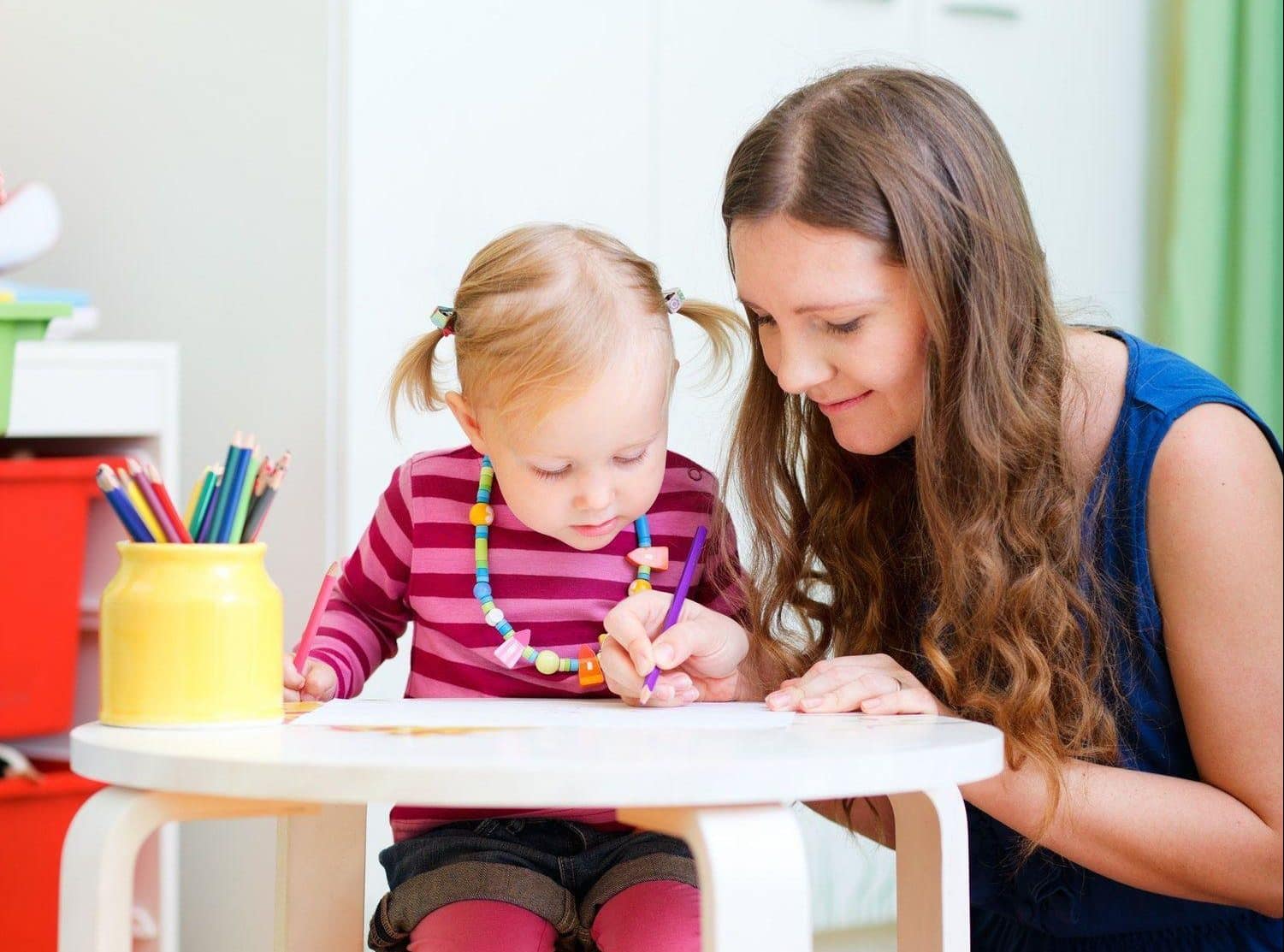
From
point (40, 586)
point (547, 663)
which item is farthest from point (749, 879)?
point (40, 586)

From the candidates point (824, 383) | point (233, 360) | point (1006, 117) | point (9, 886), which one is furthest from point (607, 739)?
point (1006, 117)

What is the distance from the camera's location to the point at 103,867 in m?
0.70

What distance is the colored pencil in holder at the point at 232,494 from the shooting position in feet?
2.64

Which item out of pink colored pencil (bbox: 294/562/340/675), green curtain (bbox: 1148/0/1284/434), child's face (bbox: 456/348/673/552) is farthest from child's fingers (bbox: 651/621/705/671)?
green curtain (bbox: 1148/0/1284/434)

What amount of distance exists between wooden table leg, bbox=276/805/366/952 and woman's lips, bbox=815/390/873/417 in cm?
43

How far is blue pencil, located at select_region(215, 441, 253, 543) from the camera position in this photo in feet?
2.64

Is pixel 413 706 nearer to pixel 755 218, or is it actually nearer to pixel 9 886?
pixel 755 218

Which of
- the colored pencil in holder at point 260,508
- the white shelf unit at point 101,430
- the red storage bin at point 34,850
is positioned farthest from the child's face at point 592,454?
the red storage bin at point 34,850

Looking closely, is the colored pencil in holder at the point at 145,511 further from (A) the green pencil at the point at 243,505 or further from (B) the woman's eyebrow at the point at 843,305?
(B) the woman's eyebrow at the point at 843,305

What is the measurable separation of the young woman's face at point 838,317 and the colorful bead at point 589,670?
0.24m

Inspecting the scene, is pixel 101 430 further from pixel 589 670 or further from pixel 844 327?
pixel 844 327

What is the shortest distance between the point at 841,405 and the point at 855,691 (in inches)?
8.5

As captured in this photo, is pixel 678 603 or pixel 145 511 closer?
pixel 145 511

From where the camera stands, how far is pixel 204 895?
1.74 m
